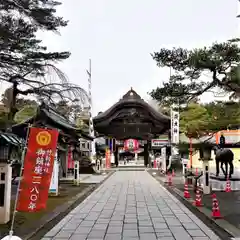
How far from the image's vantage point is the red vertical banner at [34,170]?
9953 millimetres

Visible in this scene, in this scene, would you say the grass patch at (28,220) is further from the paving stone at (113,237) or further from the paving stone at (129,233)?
the paving stone at (129,233)

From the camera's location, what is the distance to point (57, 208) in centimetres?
1389

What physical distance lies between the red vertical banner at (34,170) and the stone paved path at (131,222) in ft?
2.89

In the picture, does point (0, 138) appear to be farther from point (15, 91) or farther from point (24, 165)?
point (15, 91)

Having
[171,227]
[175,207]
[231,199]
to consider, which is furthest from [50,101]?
[231,199]

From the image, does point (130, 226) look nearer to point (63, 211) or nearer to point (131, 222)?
point (131, 222)

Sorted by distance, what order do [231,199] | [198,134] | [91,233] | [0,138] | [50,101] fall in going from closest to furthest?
1. [91,233]
2. [0,138]
3. [50,101]
4. [231,199]
5. [198,134]

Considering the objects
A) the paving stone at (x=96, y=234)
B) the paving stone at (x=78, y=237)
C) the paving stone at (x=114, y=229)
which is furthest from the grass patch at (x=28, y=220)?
the paving stone at (x=114, y=229)

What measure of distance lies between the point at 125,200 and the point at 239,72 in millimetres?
7851

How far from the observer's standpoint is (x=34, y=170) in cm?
1007

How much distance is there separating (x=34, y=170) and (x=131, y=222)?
311cm

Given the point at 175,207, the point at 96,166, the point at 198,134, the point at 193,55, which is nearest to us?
the point at 193,55

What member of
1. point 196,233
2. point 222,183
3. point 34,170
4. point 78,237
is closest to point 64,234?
point 78,237

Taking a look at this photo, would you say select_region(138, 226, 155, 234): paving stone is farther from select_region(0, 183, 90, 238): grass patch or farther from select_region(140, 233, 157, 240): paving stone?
select_region(0, 183, 90, 238): grass patch
